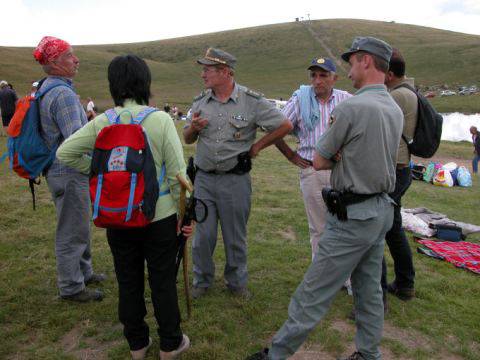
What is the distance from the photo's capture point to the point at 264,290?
4953 millimetres

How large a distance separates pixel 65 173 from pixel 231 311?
83.0 inches

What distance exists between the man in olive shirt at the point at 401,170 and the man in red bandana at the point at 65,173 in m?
3.01

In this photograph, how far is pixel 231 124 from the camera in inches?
172

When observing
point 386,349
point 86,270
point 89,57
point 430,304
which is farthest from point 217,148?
point 89,57

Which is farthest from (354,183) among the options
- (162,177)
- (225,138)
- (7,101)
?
(7,101)

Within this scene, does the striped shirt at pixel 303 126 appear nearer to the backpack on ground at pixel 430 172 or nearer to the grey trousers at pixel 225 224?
the grey trousers at pixel 225 224

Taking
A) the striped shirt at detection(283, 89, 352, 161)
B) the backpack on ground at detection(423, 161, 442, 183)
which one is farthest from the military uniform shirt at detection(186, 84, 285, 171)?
the backpack on ground at detection(423, 161, 442, 183)

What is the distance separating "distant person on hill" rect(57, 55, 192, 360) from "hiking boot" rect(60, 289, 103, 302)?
1187 millimetres

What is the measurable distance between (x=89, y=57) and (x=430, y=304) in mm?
94807

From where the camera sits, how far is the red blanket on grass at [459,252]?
19.7 ft

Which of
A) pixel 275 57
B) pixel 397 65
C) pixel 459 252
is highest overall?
pixel 275 57

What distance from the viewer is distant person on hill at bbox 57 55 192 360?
3.08m

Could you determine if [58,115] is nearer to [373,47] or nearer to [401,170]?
[373,47]

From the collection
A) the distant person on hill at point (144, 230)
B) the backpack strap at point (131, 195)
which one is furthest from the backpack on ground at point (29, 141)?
Answer: the backpack strap at point (131, 195)
